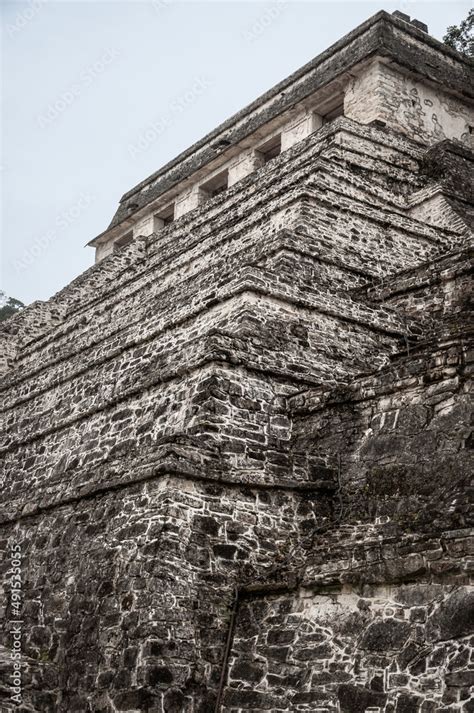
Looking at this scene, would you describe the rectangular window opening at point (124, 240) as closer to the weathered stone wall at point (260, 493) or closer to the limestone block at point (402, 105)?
the limestone block at point (402, 105)

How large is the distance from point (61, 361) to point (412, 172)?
7.68m

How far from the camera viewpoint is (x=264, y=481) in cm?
881

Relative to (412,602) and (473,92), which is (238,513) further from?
(473,92)

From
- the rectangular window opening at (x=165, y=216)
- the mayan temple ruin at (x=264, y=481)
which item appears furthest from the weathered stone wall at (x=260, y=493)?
the rectangular window opening at (x=165, y=216)

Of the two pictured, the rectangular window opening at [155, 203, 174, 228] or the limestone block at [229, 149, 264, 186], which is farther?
the rectangular window opening at [155, 203, 174, 228]

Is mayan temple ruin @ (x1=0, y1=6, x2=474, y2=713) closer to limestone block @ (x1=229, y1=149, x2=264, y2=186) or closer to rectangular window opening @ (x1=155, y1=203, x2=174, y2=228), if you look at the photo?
limestone block @ (x1=229, y1=149, x2=264, y2=186)

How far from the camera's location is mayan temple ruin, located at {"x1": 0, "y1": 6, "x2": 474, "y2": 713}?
23.0ft

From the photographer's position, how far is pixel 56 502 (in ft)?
32.9

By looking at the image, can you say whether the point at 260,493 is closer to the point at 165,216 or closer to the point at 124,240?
the point at 165,216

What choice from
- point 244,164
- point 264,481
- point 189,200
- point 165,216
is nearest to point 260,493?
point 264,481

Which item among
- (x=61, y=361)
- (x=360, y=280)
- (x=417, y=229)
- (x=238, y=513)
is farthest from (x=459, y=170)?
(x=238, y=513)

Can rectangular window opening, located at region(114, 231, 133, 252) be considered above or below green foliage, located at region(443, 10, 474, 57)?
below

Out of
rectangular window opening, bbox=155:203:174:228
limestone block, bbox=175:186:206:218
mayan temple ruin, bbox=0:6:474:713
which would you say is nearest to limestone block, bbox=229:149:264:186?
limestone block, bbox=175:186:206:218

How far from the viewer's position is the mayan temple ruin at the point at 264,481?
276 inches
